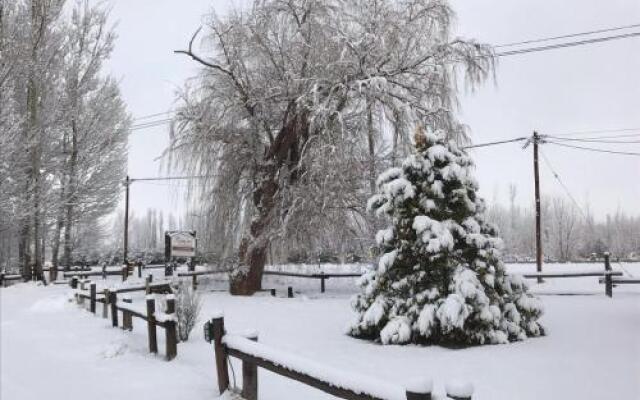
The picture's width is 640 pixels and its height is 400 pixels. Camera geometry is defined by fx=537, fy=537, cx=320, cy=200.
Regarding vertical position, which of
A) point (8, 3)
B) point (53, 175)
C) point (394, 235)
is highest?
point (8, 3)

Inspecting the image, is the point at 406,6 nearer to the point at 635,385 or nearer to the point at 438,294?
the point at 438,294

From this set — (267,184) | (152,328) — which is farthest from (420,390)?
(267,184)

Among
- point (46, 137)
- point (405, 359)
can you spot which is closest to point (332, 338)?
point (405, 359)

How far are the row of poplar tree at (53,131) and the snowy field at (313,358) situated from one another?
956 cm

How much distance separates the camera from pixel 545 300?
1409cm

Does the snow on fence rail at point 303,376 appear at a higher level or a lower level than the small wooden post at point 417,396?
lower

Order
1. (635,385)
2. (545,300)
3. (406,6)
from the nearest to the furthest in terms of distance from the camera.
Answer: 1. (635,385)
2. (545,300)
3. (406,6)

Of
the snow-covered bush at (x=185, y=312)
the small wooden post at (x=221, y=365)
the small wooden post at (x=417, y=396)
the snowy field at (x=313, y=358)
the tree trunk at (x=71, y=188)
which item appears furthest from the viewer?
the tree trunk at (x=71, y=188)

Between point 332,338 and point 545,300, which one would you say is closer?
point 332,338

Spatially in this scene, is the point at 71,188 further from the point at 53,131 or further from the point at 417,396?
the point at 417,396

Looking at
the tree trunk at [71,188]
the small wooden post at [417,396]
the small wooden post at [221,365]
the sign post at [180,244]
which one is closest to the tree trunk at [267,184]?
the sign post at [180,244]

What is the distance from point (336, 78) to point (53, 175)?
46.1ft

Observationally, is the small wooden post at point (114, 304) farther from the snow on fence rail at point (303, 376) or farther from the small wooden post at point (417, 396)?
the small wooden post at point (417, 396)

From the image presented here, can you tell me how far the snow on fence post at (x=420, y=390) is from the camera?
282 cm
